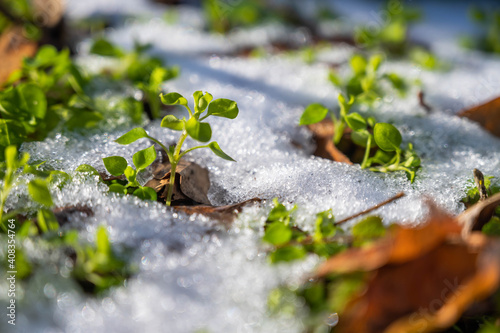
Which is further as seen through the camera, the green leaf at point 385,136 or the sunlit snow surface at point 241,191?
the green leaf at point 385,136

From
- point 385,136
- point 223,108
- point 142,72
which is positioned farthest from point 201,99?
point 142,72

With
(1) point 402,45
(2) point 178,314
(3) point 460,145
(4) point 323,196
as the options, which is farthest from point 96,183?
(1) point 402,45

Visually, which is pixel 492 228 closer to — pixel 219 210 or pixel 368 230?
pixel 368 230

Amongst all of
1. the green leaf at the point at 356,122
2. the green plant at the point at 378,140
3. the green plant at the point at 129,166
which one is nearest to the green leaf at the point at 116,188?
the green plant at the point at 129,166

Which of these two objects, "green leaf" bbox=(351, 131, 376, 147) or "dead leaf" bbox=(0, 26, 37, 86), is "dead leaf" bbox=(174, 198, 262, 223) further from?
"dead leaf" bbox=(0, 26, 37, 86)

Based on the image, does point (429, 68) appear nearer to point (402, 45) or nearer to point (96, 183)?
point (402, 45)

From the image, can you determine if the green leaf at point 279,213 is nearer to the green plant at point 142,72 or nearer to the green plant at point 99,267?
the green plant at point 99,267
